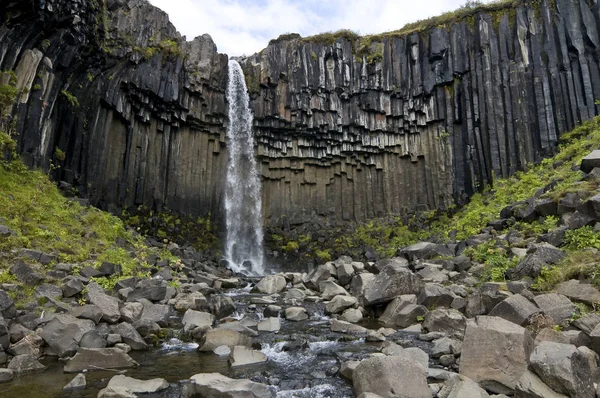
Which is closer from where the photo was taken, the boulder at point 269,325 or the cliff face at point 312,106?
the boulder at point 269,325

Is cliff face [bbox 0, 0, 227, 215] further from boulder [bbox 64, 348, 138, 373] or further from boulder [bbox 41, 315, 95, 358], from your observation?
boulder [bbox 64, 348, 138, 373]

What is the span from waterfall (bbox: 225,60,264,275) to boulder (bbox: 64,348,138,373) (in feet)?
66.0

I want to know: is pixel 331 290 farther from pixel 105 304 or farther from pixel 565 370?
pixel 565 370

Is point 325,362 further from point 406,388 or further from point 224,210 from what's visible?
point 224,210

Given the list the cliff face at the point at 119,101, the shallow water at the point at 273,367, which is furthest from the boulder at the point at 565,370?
the cliff face at the point at 119,101

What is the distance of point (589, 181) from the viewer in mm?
11641

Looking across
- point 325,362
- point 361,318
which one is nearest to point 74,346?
point 325,362

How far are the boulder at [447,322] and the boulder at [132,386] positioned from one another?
203 inches

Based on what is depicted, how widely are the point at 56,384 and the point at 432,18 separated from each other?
29802 mm

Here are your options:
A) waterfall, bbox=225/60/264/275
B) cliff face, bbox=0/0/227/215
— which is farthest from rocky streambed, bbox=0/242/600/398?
waterfall, bbox=225/60/264/275

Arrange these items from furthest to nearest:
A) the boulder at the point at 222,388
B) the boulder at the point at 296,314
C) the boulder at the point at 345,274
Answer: the boulder at the point at 345,274, the boulder at the point at 296,314, the boulder at the point at 222,388

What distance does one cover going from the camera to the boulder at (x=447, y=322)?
25.7 feet

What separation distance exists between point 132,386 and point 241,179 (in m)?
23.1

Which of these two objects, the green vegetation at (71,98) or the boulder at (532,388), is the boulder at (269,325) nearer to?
the boulder at (532,388)
